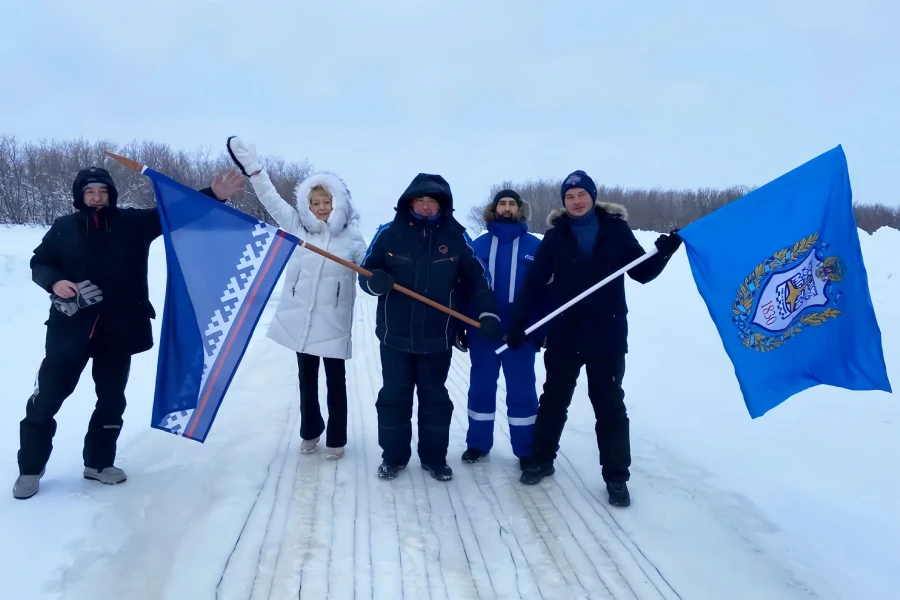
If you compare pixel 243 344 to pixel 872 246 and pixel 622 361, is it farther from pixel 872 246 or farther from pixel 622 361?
pixel 872 246

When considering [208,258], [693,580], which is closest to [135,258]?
[208,258]

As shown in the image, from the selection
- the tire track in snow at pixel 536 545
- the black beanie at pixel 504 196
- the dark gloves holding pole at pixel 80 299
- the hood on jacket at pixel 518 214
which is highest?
the black beanie at pixel 504 196

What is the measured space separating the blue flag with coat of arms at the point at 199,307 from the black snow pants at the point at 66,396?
0.31 m

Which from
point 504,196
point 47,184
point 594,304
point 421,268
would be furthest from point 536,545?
point 47,184

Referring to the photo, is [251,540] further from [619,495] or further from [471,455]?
[619,495]

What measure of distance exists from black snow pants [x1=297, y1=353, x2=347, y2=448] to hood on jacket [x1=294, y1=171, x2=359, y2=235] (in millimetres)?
907

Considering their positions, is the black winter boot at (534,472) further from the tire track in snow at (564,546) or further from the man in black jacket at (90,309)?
the man in black jacket at (90,309)

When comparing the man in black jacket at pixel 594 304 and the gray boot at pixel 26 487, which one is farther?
the man in black jacket at pixel 594 304

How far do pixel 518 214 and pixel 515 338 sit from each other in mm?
962

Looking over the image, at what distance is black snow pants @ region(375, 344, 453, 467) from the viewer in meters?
4.07

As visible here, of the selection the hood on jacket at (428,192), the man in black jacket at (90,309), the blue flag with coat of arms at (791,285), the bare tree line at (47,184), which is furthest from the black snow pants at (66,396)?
the bare tree line at (47,184)

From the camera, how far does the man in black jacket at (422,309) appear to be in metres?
3.99

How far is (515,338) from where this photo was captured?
3953mm

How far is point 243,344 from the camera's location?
3.77 metres
